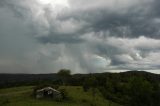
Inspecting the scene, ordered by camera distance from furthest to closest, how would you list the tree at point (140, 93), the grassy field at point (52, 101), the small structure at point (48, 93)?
the small structure at point (48, 93) < the tree at point (140, 93) < the grassy field at point (52, 101)

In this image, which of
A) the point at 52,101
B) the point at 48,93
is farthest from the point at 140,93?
the point at 48,93

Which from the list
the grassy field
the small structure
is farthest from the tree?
the small structure

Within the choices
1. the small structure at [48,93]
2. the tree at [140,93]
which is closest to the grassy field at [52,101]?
the small structure at [48,93]

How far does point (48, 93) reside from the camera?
132750 mm

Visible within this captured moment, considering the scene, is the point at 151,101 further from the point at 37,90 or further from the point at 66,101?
the point at 37,90

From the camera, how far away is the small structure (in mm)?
130375

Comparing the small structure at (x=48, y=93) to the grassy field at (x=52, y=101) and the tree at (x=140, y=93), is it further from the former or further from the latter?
the tree at (x=140, y=93)

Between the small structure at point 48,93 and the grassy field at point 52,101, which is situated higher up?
the small structure at point 48,93

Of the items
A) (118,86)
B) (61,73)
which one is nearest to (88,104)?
(118,86)

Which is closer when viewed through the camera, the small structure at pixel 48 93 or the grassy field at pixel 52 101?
the grassy field at pixel 52 101

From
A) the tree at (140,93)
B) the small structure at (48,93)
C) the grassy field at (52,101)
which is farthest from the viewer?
the small structure at (48,93)

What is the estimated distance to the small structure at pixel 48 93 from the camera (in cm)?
13038

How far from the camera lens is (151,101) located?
12231 cm

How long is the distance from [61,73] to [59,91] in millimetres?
56575
